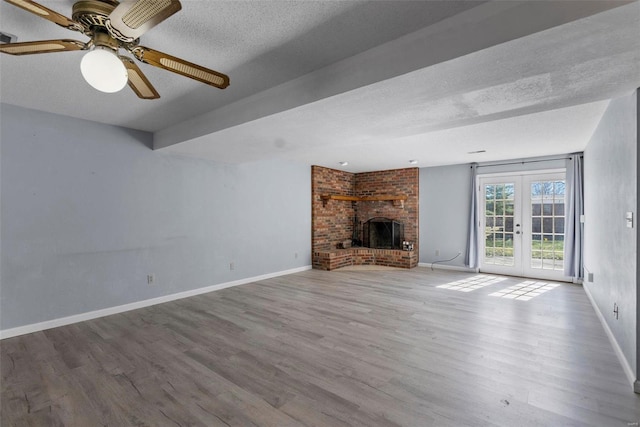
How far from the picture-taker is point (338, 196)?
725 centimetres

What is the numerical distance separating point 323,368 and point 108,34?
266 cm

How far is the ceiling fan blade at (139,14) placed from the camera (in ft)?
4.25

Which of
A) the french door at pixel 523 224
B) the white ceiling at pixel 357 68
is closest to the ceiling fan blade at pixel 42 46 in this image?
the white ceiling at pixel 357 68

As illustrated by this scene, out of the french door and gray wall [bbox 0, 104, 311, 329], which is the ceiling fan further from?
the french door

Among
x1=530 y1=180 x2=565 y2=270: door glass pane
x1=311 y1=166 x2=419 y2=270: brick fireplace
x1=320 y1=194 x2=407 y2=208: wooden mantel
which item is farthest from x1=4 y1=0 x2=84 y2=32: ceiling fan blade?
x1=530 y1=180 x2=565 y2=270: door glass pane

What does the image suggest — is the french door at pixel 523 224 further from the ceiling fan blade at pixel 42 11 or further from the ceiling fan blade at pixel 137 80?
the ceiling fan blade at pixel 42 11

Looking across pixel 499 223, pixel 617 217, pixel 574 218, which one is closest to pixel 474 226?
pixel 499 223

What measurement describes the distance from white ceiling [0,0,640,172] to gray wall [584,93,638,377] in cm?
29

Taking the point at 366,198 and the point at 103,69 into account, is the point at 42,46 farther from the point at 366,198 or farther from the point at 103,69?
the point at 366,198

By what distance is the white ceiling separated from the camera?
1614 millimetres

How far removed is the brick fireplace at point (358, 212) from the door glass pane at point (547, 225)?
2.29 meters

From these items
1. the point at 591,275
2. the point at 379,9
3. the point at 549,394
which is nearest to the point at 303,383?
the point at 549,394

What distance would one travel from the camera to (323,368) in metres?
2.46

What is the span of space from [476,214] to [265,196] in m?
4.40
